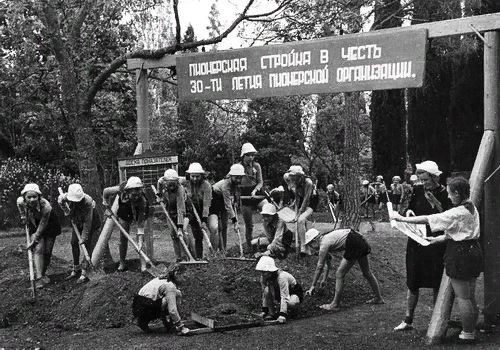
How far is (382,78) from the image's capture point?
872 cm

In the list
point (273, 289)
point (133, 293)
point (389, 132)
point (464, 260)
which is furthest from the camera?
point (389, 132)

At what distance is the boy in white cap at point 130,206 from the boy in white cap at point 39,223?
3.10ft

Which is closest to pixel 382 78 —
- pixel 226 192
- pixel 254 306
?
pixel 254 306

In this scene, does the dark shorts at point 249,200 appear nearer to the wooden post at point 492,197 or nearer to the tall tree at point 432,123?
the wooden post at point 492,197

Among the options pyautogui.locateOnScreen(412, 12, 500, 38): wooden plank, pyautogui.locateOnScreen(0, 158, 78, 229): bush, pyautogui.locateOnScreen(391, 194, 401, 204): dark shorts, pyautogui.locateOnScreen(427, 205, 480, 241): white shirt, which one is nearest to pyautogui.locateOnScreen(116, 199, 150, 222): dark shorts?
pyautogui.locateOnScreen(412, 12, 500, 38): wooden plank

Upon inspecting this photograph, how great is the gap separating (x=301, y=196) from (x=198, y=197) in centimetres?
171

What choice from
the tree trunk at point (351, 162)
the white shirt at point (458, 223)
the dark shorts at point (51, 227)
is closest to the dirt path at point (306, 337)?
the white shirt at point (458, 223)

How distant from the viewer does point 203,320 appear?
8.99 meters

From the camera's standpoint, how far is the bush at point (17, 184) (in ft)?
73.2

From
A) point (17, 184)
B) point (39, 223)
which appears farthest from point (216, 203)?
point (17, 184)

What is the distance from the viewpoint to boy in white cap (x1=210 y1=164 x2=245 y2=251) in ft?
40.1

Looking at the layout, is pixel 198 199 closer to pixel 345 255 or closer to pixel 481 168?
pixel 345 255

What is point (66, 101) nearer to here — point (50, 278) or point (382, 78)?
point (50, 278)

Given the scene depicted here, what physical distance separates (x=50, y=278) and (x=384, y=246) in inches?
293
